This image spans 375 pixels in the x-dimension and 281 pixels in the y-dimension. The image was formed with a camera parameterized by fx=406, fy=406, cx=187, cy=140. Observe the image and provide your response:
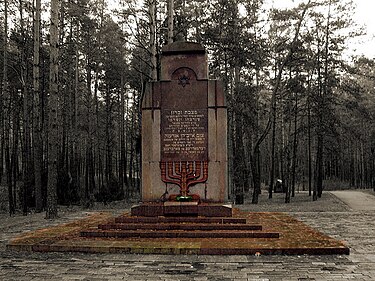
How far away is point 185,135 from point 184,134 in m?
0.04

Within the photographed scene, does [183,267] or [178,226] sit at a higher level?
[178,226]

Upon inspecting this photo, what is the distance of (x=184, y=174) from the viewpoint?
9.89m

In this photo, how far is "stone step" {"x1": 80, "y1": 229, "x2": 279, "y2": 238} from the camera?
7918mm

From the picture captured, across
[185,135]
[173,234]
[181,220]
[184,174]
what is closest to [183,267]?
[173,234]

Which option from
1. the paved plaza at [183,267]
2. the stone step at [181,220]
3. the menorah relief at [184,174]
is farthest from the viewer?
the menorah relief at [184,174]

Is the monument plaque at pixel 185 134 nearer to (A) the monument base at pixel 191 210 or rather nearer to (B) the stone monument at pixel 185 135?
(B) the stone monument at pixel 185 135

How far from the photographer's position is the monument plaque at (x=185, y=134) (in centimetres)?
988

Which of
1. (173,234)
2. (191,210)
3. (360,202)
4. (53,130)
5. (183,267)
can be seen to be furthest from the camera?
(360,202)

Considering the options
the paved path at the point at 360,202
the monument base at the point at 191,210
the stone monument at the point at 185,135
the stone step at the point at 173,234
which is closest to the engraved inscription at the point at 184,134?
the stone monument at the point at 185,135

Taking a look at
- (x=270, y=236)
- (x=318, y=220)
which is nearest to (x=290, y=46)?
(x=318, y=220)

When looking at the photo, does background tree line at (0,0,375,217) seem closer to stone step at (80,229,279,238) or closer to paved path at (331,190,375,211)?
paved path at (331,190,375,211)

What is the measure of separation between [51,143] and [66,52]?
12385 mm

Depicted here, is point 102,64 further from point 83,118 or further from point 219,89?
point 219,89

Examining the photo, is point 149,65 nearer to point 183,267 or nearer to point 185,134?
point 185,134
